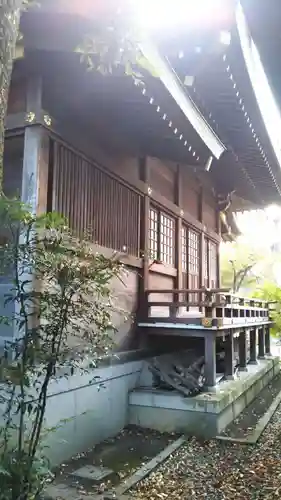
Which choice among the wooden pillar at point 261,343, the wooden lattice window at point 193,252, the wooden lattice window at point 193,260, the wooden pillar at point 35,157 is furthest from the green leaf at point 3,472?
the wooden pillar at point 261,343

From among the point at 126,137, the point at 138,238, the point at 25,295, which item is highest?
the point at 126,137

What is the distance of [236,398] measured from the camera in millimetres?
7309

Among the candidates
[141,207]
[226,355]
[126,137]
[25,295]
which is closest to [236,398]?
[226,355]

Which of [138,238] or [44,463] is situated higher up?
[138,238]

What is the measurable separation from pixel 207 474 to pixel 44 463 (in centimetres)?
241

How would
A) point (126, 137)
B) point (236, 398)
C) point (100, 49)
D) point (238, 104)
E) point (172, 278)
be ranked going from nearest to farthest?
point (100, 49) < point (238, 104) < point (126, 137) < point (236, 398) < point (172, 278)

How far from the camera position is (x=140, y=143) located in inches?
275

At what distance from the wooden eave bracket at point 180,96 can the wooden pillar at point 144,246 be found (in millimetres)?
1626

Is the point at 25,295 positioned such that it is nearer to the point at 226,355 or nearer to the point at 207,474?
the point at 207,474

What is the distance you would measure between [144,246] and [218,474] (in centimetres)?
388

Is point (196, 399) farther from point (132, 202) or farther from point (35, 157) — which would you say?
point (35, 157)

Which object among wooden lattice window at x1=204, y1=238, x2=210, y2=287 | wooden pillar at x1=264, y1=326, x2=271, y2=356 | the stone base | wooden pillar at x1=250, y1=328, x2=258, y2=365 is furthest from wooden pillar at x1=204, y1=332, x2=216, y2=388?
wooden pillar at x1=264, y1=326, x2=271, y2=356

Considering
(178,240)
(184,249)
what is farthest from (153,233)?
(184,249)

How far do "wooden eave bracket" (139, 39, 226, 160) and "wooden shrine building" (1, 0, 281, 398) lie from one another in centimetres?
2
